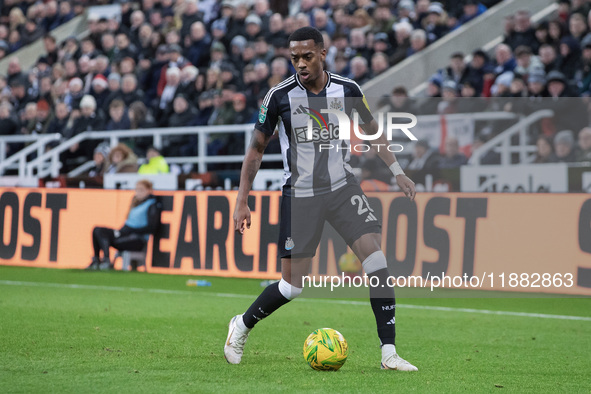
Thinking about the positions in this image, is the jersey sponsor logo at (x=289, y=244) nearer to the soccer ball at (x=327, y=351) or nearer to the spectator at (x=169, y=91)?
the soccer ball at (x=327, y=351)

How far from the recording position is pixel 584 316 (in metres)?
10.5

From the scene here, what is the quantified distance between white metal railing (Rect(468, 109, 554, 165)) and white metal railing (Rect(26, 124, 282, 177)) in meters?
3.62

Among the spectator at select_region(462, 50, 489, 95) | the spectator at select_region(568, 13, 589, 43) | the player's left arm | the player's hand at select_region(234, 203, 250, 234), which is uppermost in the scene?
the spectator at select_region(568, 13, 589, 43)

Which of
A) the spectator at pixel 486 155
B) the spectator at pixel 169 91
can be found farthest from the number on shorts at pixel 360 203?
the spectator at pixel 169 91

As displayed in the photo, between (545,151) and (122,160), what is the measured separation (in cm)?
747

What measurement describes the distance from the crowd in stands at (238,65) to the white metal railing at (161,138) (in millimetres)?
270

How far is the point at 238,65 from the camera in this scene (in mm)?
19938

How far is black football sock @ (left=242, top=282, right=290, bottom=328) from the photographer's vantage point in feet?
23.4

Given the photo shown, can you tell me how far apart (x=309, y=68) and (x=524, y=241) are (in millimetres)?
6393

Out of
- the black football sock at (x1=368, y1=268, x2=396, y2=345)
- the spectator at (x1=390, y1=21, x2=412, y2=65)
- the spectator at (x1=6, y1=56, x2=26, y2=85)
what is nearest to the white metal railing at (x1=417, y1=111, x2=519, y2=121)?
Result: the spectator at (x1=390, y1=21, x2=412, y2=65)

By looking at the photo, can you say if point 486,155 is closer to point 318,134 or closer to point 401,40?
point 401,40

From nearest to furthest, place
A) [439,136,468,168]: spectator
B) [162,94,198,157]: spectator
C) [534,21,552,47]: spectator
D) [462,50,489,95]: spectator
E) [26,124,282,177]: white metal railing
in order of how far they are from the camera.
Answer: [439,136,468,168]: spectator, [534,21,552,47]: spectator, [462,50,489,95]: spectator, [26,124,282,177]: white metal railing, [162,94,198,157]: spectator

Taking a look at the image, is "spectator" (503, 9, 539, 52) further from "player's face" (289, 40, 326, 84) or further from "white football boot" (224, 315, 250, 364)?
"white football boot" (224, 315, 250, 364)

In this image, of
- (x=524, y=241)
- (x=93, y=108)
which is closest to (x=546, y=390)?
(x=524, y=241)
